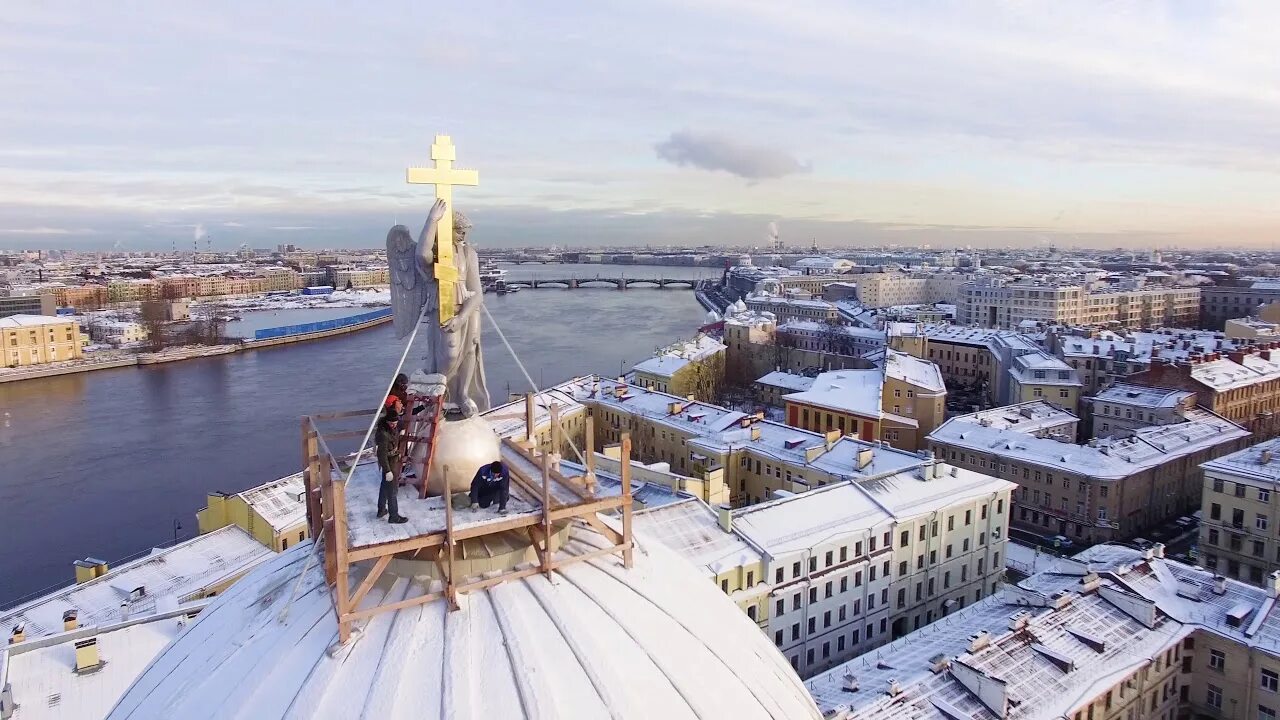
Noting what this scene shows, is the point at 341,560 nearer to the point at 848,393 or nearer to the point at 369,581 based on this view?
the point at 369,581

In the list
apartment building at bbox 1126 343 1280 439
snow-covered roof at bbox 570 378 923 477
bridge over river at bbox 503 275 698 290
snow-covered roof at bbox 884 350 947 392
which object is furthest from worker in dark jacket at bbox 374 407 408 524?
bridge over river at bbox 503 275 698 290

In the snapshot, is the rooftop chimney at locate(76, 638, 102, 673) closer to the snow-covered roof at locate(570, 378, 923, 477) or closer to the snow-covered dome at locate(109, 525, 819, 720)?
the snow-covered dome at locate(109, 525, 819, 720)

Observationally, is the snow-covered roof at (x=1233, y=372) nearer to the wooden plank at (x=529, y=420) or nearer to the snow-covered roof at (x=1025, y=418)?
the snow-covered roof at (x=1025, y=418)

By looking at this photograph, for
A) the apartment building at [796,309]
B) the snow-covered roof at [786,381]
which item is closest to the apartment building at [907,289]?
the apartment building at [796,309]

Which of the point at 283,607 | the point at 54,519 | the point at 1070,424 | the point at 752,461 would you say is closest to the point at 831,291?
the point at 1070,424

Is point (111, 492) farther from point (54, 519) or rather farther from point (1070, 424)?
point (1070, 424)

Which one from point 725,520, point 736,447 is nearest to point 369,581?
point 725,520
